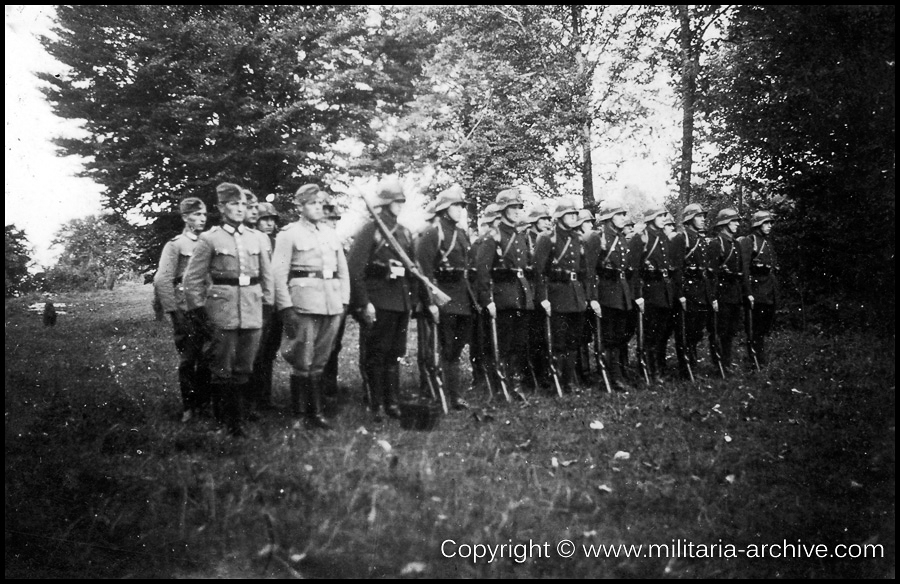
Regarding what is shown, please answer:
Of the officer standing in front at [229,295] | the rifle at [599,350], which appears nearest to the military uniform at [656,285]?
the rifle at [599,350]

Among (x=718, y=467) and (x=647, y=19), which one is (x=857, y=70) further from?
(x=718, y=467)

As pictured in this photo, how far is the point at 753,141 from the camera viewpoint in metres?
→ 4.67

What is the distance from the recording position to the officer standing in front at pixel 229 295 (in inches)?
143

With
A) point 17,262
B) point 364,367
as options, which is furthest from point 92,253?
point 364,367

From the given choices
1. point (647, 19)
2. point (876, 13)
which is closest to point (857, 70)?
point (876, 13)

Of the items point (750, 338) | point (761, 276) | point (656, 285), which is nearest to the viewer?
point (750, 338)

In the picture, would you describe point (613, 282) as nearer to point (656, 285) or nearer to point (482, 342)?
point (656, 285)

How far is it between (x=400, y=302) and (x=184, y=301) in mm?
1402

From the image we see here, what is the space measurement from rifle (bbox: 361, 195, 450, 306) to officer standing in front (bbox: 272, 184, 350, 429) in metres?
0.33

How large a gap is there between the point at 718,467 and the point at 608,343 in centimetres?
265

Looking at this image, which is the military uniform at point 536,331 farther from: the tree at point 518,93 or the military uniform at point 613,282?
the tree at point 518,93

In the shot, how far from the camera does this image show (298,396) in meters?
3.72

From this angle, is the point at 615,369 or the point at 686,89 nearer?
the point at 686,89

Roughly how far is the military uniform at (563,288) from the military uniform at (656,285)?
912 mm
